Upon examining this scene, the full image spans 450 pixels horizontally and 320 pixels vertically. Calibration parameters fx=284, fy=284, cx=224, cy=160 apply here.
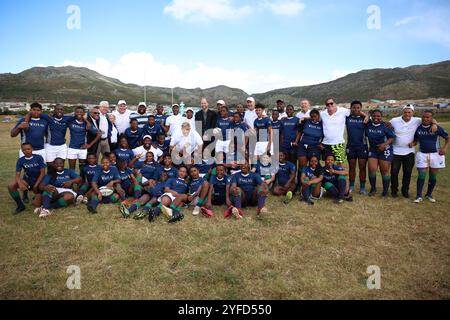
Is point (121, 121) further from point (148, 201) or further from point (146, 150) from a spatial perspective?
point (148, 201)

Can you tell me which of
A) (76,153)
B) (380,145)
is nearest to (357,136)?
(380,145)

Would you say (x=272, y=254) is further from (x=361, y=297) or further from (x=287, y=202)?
(x=287, y=202)

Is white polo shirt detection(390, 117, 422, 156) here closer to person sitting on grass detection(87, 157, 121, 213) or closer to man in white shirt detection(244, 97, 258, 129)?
man in white shirt detection(244, 97, 258, 129)

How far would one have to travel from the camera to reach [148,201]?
6930mm

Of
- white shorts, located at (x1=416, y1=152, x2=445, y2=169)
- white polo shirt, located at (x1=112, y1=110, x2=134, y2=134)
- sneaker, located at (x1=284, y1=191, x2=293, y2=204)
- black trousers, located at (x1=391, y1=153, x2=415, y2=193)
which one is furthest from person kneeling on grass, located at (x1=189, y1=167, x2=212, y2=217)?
white shorts, located at (x1=416, y1=152, x2=445, y2=169)

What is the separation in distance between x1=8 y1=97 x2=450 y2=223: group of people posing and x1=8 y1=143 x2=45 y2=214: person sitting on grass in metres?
0.02

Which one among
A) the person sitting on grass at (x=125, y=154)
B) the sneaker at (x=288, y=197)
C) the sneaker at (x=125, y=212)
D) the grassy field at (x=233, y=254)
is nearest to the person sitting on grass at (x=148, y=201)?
the sneaker at (x=125, y=212)

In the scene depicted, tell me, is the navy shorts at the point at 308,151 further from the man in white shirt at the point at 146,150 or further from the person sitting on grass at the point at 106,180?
the person sitting on grass at the point at 106,180

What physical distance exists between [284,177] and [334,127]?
1.86m

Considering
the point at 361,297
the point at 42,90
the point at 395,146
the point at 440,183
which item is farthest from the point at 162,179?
the point at 42,90

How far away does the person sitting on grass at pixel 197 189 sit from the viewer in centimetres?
660

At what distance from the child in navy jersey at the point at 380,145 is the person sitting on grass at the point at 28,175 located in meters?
8.26

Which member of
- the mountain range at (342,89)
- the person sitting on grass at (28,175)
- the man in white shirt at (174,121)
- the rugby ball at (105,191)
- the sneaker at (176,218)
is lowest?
the sneaker at (176,218)

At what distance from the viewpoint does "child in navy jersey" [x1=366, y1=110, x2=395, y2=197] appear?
745 cm
